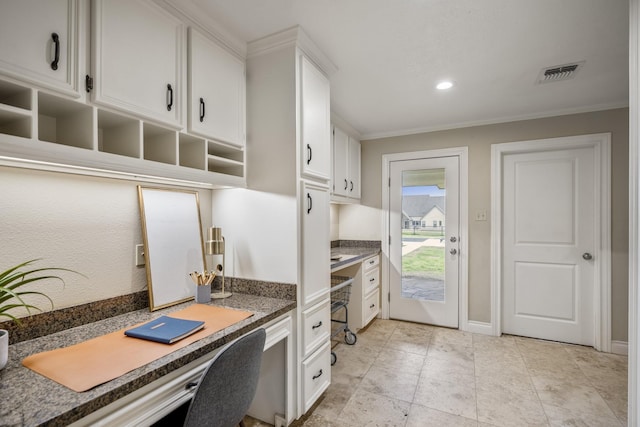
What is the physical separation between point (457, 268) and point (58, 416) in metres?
3.49

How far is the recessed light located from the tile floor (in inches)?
93.0

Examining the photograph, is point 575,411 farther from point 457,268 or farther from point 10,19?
point 10,19

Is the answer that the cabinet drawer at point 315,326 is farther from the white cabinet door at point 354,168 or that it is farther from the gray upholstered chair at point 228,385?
the white cabinet door at point 354,168

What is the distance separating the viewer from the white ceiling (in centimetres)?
154

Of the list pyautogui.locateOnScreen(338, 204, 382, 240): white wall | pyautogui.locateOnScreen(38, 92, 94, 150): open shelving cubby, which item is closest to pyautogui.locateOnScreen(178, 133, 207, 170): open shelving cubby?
pyautogui.locateOnScreen(38, 92, 94, 150): open shelving cubby

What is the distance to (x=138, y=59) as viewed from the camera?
4.25ft

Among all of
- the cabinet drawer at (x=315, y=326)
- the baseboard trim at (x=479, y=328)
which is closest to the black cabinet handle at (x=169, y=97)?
the cabinet drawer at (x=315, y=326)

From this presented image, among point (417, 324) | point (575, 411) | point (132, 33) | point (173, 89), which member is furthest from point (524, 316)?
point (132, 33)

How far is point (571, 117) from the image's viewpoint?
9.81ft

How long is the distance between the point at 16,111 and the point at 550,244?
13.3 feet

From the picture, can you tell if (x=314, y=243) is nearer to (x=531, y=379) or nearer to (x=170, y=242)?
(x=170, y=242)

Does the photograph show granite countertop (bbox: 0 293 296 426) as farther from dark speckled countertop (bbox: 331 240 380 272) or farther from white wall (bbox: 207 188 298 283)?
dark speckled countertop (bbox: 331 240 380 272)

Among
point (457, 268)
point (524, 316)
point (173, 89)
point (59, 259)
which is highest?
point (173, 89)

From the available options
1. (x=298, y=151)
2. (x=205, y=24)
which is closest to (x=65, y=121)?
(x=205, y=24)
